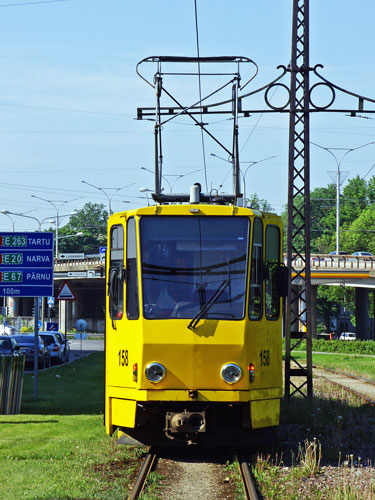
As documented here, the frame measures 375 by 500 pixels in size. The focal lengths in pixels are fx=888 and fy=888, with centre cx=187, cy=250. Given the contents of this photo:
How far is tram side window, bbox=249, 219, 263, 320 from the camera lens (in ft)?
37.5

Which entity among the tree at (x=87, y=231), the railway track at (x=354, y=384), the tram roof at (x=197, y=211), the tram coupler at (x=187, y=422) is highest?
A: the tree at (x=87, y=231)

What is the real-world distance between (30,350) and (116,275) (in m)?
21.8

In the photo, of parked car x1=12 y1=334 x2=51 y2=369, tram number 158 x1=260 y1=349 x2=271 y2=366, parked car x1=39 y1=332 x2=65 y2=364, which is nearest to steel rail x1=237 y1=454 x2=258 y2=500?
tram number 158 x1=260 y1=349 x2=271 y2=366

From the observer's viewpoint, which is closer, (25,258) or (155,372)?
(155,372)

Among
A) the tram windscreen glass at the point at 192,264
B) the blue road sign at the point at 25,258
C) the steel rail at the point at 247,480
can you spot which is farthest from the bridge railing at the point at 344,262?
the steel rail at the point at 247,480

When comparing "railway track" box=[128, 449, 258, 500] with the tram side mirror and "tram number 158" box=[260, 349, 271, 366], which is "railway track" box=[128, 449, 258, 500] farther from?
the tram side mirror

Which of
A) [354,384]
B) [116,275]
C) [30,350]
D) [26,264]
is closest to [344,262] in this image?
[30,350]

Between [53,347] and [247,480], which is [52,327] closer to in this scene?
[53,347]

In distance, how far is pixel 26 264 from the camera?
2059cm

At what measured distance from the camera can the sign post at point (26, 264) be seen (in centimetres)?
2050

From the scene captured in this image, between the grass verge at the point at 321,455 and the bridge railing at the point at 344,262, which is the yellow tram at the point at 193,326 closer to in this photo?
the grass verge at the point at 321,455

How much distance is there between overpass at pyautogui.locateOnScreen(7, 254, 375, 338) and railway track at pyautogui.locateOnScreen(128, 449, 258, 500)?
4915 centimetres

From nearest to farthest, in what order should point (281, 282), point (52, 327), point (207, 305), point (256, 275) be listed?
point (207, 305) < point (256, 275) < point (281, 282) < point (52, 327)

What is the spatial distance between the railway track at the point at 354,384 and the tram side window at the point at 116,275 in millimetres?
8628
